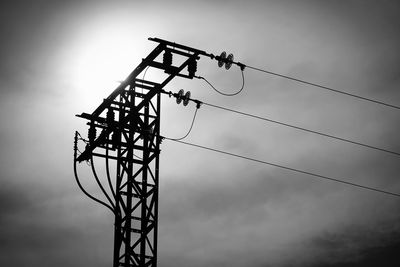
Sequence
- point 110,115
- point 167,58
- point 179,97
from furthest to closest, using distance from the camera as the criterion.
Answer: point 179,97 < point 110,115 < point 167,58

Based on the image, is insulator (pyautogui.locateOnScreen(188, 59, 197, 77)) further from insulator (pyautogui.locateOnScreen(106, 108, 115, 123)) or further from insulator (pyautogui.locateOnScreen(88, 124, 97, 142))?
insulator (pyautogui.locateOnScreen(88, 124, 97, 142))

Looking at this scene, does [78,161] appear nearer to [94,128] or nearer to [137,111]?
[94,128]

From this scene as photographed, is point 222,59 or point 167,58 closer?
point 167,58

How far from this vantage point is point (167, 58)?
22.7 m

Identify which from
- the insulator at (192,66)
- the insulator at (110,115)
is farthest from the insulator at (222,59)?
the insulator at (110,115)

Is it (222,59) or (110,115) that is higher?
(222,59)

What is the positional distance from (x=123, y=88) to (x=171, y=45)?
240 cm

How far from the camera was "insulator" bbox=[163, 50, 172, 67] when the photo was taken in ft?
74.4

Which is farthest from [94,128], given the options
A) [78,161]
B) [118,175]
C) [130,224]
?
[130,224]

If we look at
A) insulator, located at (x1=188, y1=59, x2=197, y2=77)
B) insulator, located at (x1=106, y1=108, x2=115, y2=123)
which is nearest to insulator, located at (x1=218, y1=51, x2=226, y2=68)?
insulator, located at (x1=188, y1=59, x2=197, y2=77)

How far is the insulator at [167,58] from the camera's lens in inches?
893

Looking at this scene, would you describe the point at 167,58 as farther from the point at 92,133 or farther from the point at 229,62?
the point at 92,133

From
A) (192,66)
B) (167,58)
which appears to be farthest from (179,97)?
(167,58)

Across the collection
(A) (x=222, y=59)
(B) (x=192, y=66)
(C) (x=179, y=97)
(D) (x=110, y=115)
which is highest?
(A) (x=222, y=59)
